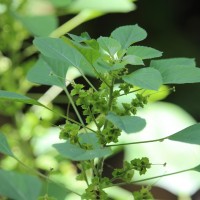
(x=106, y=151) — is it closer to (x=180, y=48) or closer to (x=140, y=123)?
(x=140, y=123)

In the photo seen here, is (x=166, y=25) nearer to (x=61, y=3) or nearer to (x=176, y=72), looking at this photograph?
(x=61, y=3)

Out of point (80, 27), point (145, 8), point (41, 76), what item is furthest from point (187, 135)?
point (145, 8)

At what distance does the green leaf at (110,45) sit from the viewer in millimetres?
662

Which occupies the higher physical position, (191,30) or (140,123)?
(191,30)

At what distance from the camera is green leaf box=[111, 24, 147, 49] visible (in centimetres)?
69

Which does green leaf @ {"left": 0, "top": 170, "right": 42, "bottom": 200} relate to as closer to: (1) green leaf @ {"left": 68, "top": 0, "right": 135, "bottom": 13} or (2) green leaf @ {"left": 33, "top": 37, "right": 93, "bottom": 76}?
(2) green leaf @ {"left": 33, "top": 37, "right": 93, "bottom": 76}

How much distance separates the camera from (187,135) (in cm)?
64

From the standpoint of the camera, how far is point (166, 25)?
7.83ft

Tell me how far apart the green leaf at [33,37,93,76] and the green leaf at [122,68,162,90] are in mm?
53

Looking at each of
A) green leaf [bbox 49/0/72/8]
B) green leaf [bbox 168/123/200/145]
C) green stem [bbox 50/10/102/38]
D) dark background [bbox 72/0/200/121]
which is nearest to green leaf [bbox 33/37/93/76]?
green leaf [bbox 168/123/200/145]

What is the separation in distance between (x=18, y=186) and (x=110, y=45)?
0.82 feet

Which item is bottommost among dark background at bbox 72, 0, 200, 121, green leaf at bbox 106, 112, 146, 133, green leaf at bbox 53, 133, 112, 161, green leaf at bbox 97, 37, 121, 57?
green leaf at bbox 53, 133, 112, 161

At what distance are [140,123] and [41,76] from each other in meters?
0.23

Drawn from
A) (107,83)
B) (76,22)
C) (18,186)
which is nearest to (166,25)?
(76,22)
